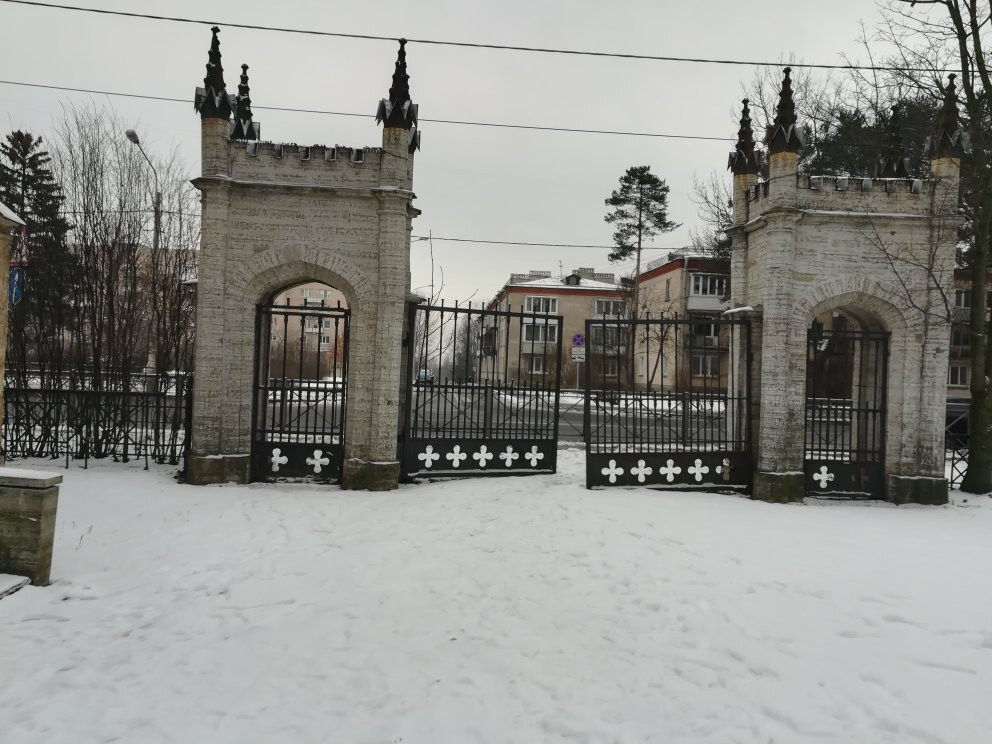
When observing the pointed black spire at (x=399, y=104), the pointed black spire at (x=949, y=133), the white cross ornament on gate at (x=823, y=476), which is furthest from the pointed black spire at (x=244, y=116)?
the pointed black spire at (x=949, y=133)

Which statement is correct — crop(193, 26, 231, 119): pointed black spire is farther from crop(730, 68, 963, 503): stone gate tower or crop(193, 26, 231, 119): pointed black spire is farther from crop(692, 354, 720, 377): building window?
crop(692, 354, 720, 377): building window

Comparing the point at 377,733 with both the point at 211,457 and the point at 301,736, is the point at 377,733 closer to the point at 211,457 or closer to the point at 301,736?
the point at 301,736

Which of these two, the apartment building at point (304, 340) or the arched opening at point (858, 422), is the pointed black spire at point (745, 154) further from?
the apartment building at point (304, 340)

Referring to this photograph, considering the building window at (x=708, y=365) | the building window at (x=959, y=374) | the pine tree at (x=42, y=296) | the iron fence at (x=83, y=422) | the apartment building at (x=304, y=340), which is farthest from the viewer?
the building window at (x=959, y=374)

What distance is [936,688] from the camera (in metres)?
3.86

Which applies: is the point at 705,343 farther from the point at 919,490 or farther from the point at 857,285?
the point at 919,490

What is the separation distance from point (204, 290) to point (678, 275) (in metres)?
31.5

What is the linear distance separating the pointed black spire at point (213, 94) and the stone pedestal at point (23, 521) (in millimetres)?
6189

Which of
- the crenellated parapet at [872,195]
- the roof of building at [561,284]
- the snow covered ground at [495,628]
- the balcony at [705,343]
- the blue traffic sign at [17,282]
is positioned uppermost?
the roof of building at [561,284]

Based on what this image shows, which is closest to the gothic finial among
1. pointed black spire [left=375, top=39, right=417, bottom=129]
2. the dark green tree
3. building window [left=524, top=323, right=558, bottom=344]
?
pointed black spire [left=375, top=39, right=417, bottom=129]

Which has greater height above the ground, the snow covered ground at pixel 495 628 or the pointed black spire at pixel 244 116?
the pointed black spire at pixel 244 116

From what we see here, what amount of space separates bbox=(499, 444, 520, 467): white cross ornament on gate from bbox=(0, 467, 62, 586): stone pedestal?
607 centimetres

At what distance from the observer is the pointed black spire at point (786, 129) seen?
8930 mm

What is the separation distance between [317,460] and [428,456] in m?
1.79
